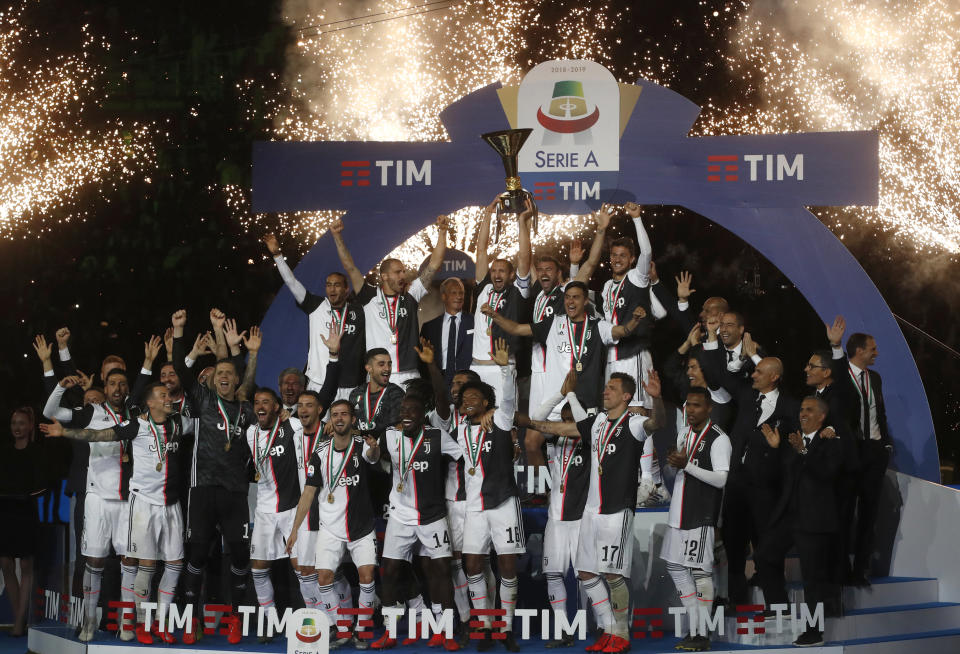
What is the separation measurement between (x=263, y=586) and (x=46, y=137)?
8.01 m

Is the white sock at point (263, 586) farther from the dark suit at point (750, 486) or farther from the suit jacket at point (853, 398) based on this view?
the suit jacket at point (853, 398)

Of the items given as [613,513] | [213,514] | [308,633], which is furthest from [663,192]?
[308,633]

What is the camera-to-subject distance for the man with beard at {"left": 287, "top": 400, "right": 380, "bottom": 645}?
8.38 meters

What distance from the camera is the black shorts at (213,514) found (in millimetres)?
8844

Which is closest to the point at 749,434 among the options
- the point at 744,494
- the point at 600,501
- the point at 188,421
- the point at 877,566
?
the point at 744,494

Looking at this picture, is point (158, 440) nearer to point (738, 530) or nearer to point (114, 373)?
point (114, 373)

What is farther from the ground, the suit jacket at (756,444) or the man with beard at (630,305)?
the man with beard at (630,305)

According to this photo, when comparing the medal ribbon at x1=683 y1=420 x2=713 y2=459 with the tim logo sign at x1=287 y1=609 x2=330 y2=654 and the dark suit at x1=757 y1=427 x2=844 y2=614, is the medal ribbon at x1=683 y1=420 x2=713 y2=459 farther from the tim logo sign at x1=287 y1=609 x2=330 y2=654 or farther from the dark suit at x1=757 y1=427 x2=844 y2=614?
the tim logo sign at x1=287 y1=609 x2=330 y2=654

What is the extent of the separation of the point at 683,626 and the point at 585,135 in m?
4.37

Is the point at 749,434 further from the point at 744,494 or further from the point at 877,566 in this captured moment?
the point at 877,566

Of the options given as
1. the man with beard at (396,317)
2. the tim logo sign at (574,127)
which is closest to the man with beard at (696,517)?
the man with beard at (396,317)

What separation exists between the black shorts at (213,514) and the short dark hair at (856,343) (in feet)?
14.6

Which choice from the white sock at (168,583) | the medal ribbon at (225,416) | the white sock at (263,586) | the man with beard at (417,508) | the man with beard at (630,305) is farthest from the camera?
the man with beard at (630,305)

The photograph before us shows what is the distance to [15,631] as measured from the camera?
9.88 m
